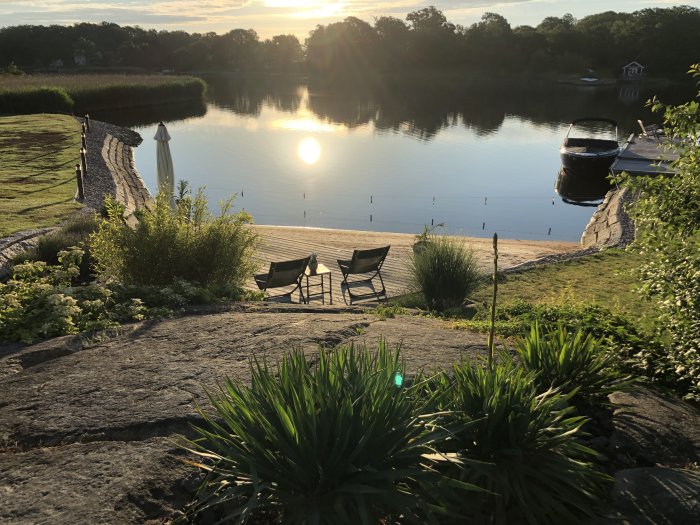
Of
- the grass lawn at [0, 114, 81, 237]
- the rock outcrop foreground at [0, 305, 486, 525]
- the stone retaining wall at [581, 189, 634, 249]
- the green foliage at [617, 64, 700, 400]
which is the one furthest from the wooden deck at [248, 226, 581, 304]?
the green foliage at [617, 64, 700, 400]

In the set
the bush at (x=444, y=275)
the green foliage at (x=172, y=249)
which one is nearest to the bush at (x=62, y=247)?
the green foliage at (x=172, y=249)

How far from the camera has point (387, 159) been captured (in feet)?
119

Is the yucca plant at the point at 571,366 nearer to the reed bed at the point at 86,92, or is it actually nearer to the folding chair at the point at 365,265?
the folding chair at the point at 365,265

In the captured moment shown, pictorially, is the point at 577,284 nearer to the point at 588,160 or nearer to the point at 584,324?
the point at 584,324

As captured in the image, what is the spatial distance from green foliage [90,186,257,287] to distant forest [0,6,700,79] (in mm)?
98712

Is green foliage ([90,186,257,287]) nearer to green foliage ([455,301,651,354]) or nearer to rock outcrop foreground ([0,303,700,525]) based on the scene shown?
rock outcrop foreground ([0,303,700,525])

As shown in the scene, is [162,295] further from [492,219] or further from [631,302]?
[492,219]

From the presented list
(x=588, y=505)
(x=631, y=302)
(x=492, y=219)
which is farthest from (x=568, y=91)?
(x=588, y=505)

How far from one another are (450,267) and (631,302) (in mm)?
2748

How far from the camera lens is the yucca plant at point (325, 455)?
253cm

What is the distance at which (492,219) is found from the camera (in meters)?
24.8

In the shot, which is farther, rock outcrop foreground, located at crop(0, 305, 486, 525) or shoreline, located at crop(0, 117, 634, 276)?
shoreline, located at crop(0, 117, 634, 276)

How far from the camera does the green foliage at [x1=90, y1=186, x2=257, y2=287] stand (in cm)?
793

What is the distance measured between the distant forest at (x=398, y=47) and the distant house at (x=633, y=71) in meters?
2.16
